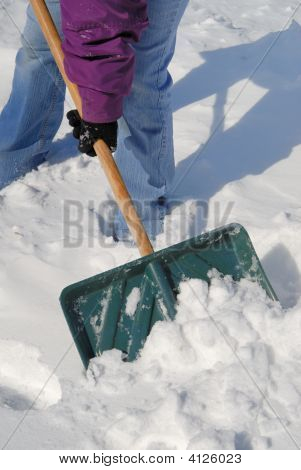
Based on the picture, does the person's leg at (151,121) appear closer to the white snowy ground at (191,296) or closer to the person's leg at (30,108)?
the white snowy ground at (191,296)

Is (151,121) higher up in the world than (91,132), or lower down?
lower down

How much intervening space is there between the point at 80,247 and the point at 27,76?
2.53 feet

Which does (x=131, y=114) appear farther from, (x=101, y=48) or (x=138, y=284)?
(x=138, y=284)

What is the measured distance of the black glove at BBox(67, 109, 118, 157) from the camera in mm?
2449

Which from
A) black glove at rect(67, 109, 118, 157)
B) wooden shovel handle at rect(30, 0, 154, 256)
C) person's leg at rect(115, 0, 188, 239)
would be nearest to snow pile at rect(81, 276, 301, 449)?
wooden shovel handle at rect(30, 0, 154, 256)

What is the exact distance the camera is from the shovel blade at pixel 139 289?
2299mm

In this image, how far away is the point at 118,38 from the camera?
225 centimetres

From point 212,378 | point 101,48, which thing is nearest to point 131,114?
point 101,48

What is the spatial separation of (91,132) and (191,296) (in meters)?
0.65

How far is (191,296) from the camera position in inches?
92.4

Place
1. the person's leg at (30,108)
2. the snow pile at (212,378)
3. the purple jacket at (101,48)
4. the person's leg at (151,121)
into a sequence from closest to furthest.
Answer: the snow pile at (212,378) → the purple jacket at (101,48) → the person's leg at (151,121) → the person's leg at (30,108)

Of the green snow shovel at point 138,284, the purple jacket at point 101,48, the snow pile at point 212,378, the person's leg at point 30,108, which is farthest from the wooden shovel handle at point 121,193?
the person's leg at point 30,108

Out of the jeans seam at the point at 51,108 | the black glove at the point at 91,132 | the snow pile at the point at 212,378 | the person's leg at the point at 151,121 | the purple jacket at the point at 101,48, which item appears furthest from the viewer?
the jeans seam at the point at 51,108

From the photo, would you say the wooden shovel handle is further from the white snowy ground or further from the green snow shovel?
the white snowy ground
